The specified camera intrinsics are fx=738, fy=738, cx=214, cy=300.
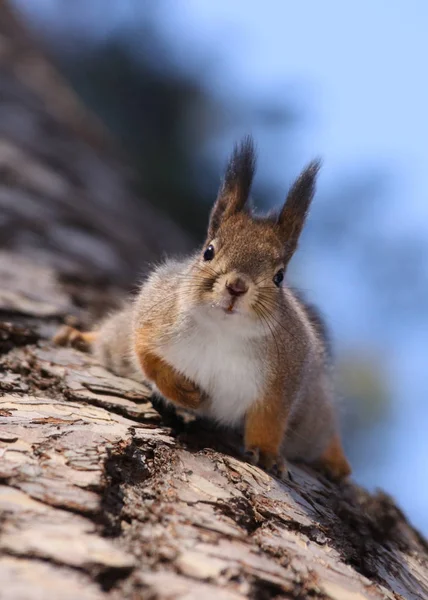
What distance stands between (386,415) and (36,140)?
3351 millimetres

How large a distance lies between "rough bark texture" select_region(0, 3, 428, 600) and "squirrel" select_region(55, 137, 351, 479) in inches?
4.5

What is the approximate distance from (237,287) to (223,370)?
1.15 feet

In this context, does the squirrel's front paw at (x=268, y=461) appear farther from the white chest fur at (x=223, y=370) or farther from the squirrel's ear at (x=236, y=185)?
the squirrel's ear at (x=236, y=185)

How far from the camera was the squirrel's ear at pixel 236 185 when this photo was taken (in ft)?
9.53

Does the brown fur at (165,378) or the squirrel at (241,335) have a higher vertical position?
the squirrel at (241,335)

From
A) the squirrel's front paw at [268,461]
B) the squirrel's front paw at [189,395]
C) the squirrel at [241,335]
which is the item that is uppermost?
the squirrel at [241,335]

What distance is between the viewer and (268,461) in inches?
97.6

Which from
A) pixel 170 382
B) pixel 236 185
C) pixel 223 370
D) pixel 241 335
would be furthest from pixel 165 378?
pixel 236 185

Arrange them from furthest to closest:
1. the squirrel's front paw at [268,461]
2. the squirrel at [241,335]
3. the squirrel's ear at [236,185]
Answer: the squirrel's ear at [236,185]
the squirrel at [241,335]
the squirrel's front paw at [268,461]

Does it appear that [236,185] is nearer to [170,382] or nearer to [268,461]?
[170,382]

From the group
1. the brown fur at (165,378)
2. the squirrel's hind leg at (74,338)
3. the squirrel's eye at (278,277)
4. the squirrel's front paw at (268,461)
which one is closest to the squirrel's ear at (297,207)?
the squirrel's eye at (278,277)

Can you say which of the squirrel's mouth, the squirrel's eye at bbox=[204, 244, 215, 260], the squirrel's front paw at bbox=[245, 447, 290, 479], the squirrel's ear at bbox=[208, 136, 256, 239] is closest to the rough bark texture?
the squirrel's front paw at bbox=[245, 447, 290, 479]

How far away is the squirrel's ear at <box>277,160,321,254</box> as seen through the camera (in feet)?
9.25

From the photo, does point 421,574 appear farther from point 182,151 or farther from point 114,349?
point 182,151
